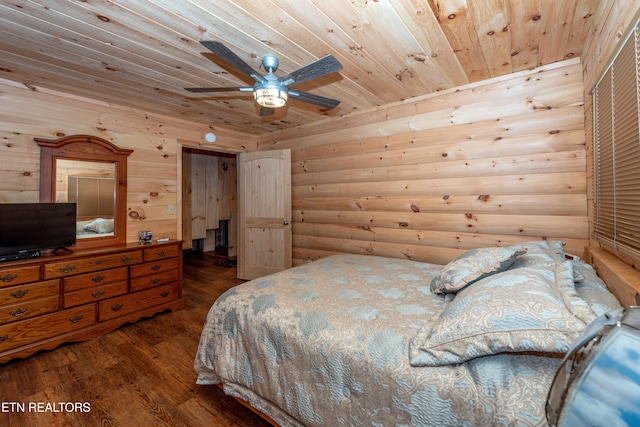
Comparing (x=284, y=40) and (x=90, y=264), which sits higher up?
(x=284, y=40)

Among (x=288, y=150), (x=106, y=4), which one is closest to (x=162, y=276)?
(x=288, y=150)

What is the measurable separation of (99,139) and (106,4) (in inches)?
72.4

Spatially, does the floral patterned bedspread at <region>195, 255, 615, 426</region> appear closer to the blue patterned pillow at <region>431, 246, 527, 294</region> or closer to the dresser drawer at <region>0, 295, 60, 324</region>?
the blue patterned pillow at <region>431, 246, 527, 294</region>

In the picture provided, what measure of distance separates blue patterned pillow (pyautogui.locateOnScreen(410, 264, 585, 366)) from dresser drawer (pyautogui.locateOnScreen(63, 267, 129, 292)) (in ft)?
9.62

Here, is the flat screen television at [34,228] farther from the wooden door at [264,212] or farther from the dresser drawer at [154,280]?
the wooden door at [264,212]

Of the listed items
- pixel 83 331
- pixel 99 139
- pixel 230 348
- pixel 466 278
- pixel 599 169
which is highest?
pixel 99 139

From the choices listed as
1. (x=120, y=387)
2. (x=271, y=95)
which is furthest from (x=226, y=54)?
(x=120, y=387)

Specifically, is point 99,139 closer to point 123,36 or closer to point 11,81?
point 11,81

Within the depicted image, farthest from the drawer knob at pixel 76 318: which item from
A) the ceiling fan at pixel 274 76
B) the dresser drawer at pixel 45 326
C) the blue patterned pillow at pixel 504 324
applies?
the blue patterned pillow at pixel 504 324

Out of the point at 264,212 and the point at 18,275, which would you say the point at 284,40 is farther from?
the point at 18,275

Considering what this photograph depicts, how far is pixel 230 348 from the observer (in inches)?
63.6

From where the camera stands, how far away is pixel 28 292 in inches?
87.4

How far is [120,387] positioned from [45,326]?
106 cm

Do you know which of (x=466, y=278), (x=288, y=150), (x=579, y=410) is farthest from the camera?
(x=288, y=150)
